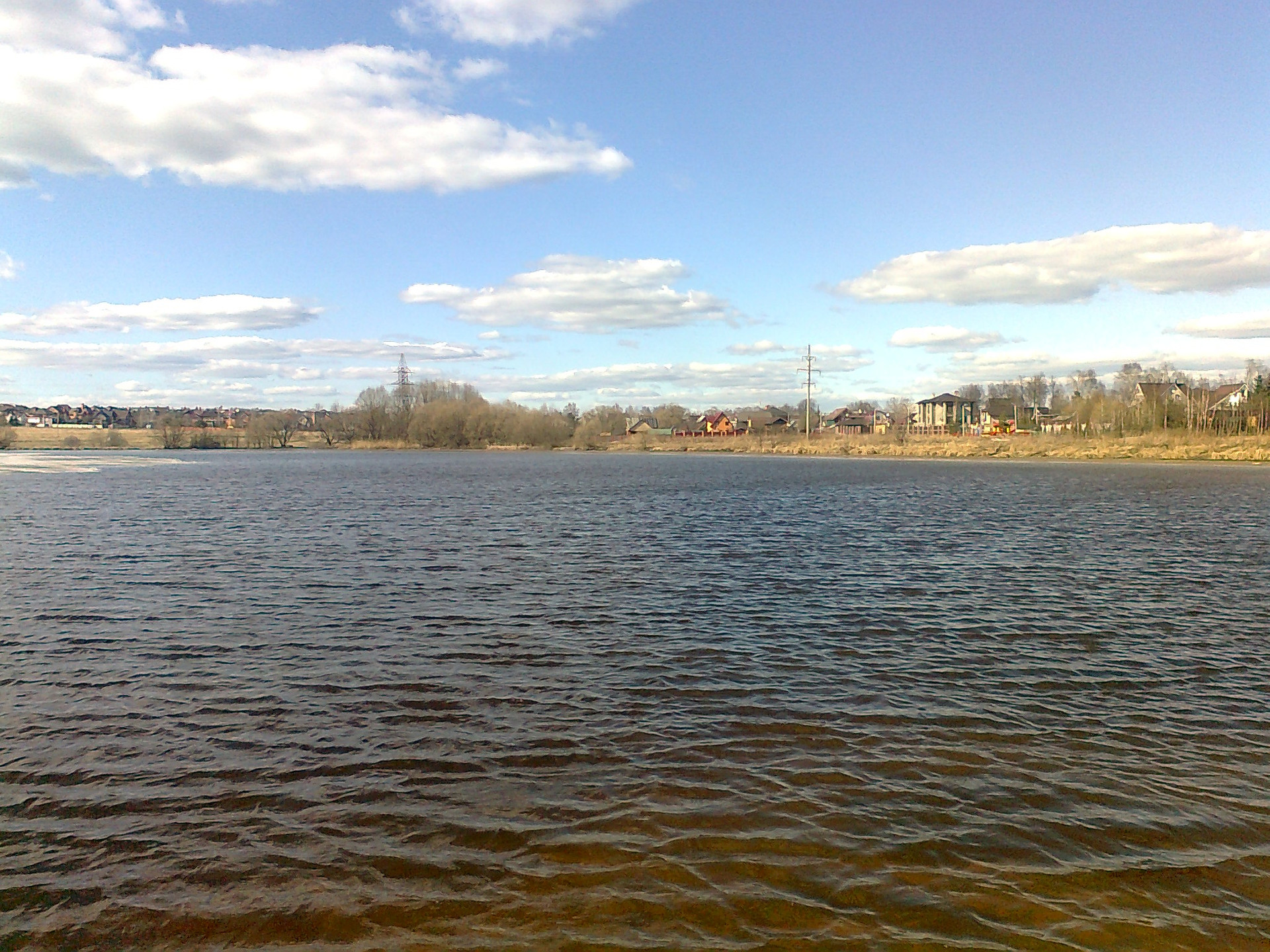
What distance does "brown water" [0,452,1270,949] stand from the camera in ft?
17.6

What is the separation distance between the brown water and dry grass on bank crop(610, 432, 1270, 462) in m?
73.7

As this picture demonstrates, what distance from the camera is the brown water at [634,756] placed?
211 inches

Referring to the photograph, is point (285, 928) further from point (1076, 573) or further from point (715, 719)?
point (1076, 573)

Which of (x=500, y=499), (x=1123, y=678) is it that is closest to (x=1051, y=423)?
(x=500, y=499)

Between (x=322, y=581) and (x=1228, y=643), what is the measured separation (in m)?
16.7

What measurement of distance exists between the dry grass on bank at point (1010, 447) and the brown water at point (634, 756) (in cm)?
7366

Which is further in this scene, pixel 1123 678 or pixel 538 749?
pixel 1123 678

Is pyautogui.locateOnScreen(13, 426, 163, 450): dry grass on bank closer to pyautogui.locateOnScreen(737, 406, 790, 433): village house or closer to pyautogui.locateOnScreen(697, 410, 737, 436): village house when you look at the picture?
pyautogui.locateOnScreen(697, 410, 737, 436): village house

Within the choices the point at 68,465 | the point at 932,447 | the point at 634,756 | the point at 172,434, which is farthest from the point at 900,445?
the point at 172,434

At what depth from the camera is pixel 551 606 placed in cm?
1453

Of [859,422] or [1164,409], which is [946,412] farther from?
[1164,409]

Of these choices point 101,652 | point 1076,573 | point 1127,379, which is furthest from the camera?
point 1127,379

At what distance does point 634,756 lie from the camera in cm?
782

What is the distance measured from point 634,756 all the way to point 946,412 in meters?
181
